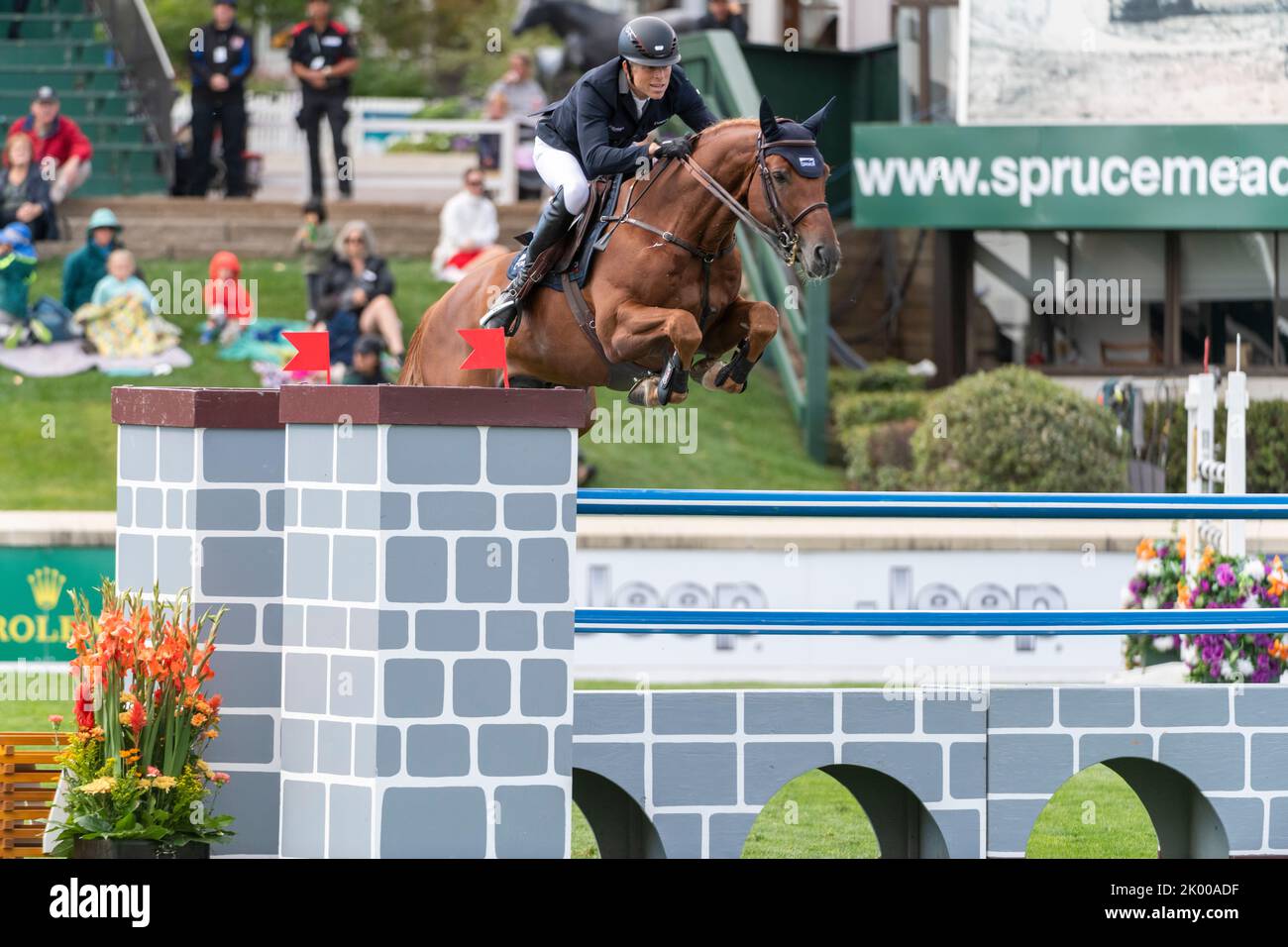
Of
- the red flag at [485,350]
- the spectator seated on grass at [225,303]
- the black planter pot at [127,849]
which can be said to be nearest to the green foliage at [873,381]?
the spectator seated on grass at [225,303]

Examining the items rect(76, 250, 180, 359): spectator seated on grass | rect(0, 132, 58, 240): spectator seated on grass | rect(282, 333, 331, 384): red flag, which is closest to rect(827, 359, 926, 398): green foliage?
rect(76, 250, 180, 359): spectator seated on grass

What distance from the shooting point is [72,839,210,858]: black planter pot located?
4816mm

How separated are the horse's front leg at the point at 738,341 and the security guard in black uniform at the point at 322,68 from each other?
31.4 ft

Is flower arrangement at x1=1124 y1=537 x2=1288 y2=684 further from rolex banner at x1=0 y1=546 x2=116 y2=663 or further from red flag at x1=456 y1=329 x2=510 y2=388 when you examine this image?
rolex banner at x1=0 y1=546 x2=116 y2=663

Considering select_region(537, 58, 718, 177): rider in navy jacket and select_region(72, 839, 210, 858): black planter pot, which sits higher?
select_region(537, 58, 718, 177): rider in navy jacket

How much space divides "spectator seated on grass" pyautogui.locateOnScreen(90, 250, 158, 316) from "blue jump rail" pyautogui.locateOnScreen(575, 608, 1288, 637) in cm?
1000

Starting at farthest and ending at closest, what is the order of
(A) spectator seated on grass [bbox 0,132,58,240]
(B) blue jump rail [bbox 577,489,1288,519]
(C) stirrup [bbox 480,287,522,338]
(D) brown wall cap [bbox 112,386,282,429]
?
(A) spectator seated on grass [bbox 0,132,58,240] → (C) stirrup [bbox 480,287,522,338] → (B) blue jump rail [bbox 577,489,1288,519] → (D) brown wall cap [bbox 112,386,282,429]

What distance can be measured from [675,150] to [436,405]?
7.76 ft

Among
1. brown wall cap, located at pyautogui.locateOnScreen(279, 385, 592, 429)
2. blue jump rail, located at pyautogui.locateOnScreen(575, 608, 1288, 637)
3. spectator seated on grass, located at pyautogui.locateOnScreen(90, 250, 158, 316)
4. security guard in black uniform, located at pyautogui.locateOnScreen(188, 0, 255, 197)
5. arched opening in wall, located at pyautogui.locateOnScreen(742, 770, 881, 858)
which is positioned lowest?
arched opening in wall, located at pyautogui.locateOnScreen(742, 770, 881, 858)

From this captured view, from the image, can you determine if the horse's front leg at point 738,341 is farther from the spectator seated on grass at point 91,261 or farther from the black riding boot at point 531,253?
the spectator seated on grass at point 91,261

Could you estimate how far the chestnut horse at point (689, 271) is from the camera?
6.48 meters
